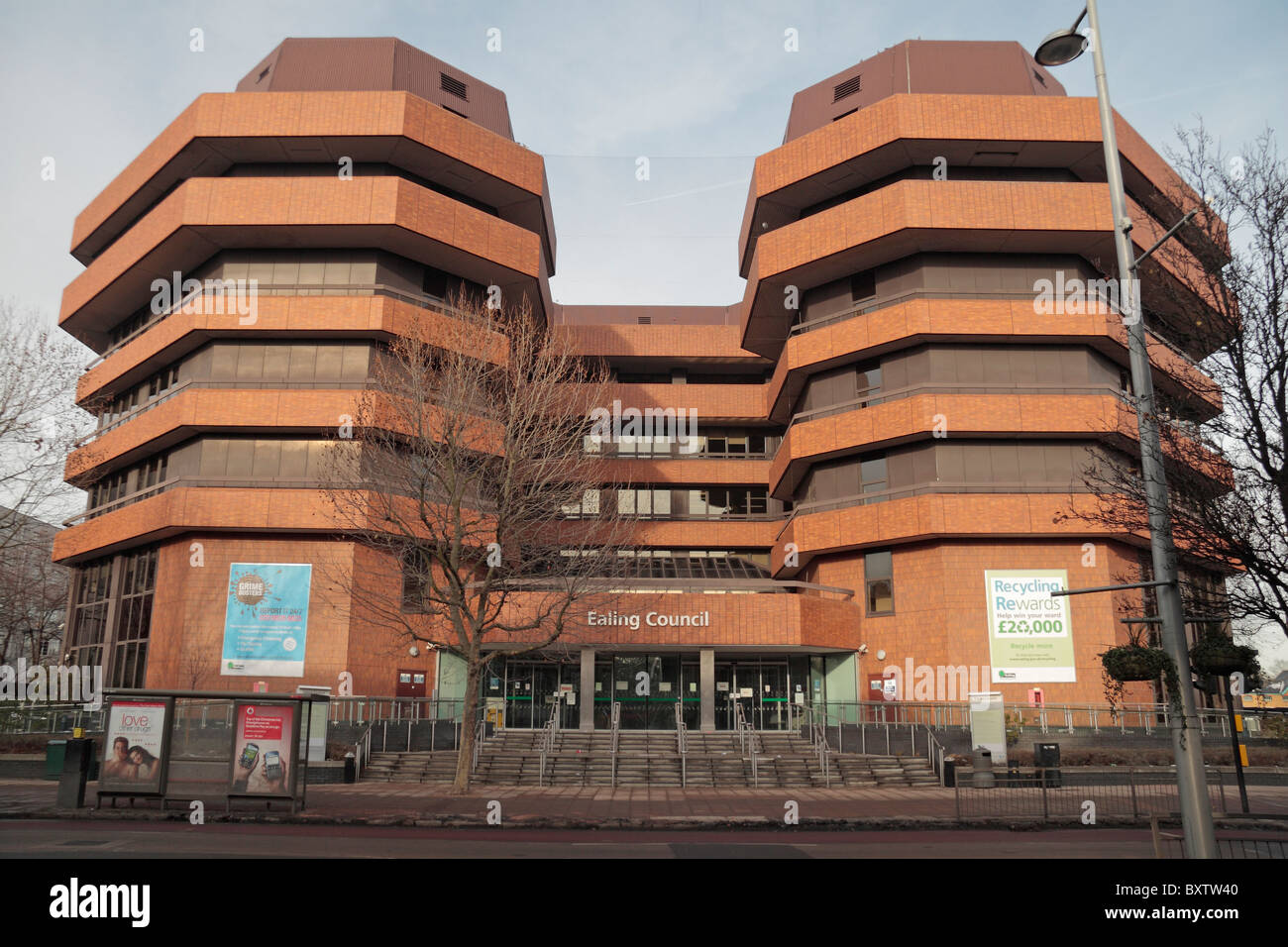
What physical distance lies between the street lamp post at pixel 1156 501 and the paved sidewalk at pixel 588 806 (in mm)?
8195

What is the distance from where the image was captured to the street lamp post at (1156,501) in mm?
8977

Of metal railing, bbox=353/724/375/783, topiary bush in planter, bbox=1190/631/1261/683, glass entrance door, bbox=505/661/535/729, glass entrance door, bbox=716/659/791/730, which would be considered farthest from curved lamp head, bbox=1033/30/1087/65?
glass entrance door, bbox=505/661/535/729

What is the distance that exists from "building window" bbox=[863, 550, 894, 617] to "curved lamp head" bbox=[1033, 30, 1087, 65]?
80.1 ft

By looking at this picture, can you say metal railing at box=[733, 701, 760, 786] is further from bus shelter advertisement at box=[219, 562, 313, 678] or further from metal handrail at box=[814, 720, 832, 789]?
bus shelter advertisement at box=[219, 562, 313, 678]

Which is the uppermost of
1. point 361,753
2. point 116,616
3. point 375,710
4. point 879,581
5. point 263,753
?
point 879,581

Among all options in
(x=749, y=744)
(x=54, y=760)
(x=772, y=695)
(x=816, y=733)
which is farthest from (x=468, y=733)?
(x=772, y=695)

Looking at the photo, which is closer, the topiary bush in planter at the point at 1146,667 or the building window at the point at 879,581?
the topiary bush in planter at the point at 1146,667

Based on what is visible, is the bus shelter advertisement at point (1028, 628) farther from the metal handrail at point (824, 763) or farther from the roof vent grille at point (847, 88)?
the roof vent grille at point (847, 88)

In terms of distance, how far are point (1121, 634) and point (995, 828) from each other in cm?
1792

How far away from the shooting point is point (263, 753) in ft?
54.5

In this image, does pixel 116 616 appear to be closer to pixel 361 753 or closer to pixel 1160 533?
pixel 361 753

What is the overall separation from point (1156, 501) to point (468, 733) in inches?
653

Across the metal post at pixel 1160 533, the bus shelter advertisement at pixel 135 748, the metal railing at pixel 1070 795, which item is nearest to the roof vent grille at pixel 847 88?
the metal post at pixel 1160 533
